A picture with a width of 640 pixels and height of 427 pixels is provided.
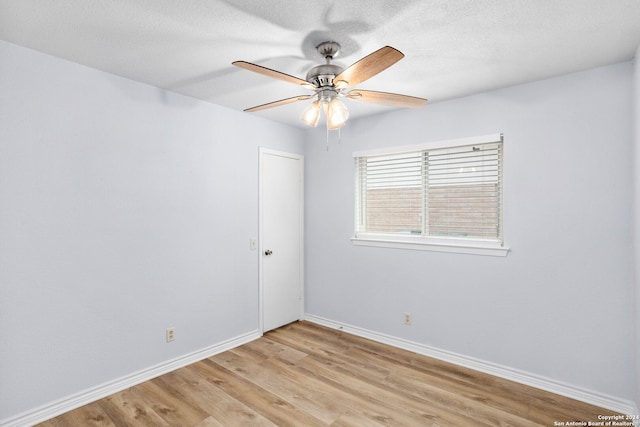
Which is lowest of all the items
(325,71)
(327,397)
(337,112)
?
(327,397)

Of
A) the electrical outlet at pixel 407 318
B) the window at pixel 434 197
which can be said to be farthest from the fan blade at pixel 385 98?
the electrical outlet at pixel 407 318

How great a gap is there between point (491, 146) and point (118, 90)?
308cm

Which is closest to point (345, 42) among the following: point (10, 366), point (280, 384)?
point (280, 384)

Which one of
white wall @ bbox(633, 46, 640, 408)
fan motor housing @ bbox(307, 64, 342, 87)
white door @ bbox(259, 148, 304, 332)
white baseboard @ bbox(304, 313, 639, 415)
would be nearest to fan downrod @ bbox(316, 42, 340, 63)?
fan motor housing @ bbox(307, 64, 342, 87)

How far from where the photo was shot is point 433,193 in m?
3.24

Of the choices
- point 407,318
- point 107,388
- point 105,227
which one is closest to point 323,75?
point 105,227

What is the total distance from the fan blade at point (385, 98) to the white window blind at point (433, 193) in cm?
110

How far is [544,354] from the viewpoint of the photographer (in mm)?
2576

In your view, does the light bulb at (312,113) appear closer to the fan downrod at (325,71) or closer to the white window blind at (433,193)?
the fan downrod at (325,71)

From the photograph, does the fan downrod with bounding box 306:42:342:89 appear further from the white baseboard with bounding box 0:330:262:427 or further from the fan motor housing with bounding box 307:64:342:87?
the white baseboard with bounding box 0:330:262:427

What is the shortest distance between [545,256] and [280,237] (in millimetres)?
2595

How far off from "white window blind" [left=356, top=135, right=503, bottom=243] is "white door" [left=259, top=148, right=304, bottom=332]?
817 mm

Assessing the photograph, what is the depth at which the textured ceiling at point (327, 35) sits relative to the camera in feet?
5.47

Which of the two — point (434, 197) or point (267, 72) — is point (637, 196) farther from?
point (267, 72)
